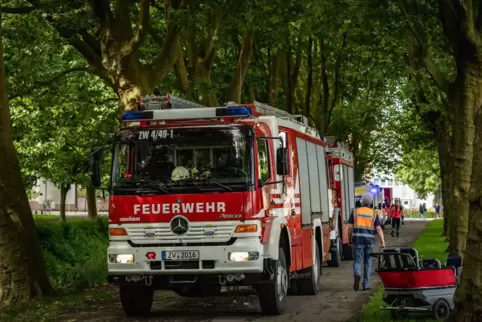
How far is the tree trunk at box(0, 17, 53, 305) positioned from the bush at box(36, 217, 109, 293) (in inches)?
89.2

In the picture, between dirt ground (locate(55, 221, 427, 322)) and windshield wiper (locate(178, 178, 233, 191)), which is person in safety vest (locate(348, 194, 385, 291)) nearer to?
dirt ground (locate(55, 221, 427, 322))

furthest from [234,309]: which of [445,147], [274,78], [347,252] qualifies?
[445,147]

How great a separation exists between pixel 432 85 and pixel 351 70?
6.65 m

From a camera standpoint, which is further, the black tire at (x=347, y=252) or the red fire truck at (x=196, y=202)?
the black tire at (x=347, y=252)

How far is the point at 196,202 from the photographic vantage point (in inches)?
533

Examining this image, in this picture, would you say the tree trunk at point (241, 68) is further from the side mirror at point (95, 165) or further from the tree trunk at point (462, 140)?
the side mirror at point (95, 165)

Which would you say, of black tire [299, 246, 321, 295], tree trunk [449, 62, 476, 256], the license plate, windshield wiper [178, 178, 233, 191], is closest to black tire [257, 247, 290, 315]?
the license plate

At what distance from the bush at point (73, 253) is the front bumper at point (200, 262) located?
523 cm

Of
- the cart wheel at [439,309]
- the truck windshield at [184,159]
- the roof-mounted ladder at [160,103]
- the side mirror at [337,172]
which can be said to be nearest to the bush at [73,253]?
the roof-mounted ladder at [160,103]

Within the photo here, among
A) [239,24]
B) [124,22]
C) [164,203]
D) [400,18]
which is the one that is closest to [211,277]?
[164,203]

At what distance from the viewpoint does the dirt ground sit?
46.3 feet

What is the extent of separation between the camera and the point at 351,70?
3638 cm

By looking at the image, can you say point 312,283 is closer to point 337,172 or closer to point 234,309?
point 234,309

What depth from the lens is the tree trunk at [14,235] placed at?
623 inches
